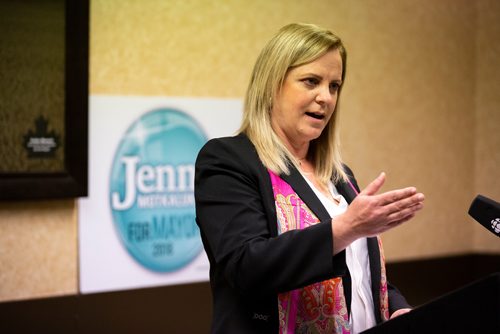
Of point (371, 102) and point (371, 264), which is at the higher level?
point (371, 102)

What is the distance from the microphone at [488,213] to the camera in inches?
56.8

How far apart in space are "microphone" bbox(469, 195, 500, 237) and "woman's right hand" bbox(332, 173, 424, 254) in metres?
0.17

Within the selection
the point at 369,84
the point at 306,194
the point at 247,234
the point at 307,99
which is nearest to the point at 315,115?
the point at 307,99

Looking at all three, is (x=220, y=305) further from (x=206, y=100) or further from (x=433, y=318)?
(x=206, y=100)

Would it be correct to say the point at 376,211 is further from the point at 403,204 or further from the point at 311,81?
the point at 311,81

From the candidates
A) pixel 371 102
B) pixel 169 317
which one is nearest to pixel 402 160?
pixel 371 102

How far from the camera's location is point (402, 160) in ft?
15.9

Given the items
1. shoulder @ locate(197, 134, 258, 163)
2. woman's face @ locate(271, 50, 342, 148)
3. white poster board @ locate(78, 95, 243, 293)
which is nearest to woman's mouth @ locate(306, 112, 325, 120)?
woman's face @ locate(271, 50, 342, 148)

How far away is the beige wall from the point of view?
3285 millimetres

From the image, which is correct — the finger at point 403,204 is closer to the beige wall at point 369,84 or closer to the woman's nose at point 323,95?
the woman's nose at point 323,95

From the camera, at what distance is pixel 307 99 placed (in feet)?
6.03

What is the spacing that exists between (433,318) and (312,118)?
762mm

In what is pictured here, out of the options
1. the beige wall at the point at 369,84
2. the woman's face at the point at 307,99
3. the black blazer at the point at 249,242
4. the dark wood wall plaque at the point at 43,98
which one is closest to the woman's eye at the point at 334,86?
the woman's face at the point at 307,99

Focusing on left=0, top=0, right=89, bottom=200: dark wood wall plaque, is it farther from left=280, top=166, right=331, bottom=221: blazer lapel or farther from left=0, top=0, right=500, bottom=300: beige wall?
left=280, top=166, right=331, bottom=221: blazer lapel
